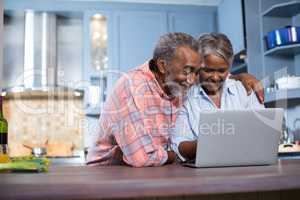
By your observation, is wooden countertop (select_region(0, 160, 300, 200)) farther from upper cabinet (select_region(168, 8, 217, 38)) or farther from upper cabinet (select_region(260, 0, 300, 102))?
upper cabinet (select_region(168, 8, 217, 38))

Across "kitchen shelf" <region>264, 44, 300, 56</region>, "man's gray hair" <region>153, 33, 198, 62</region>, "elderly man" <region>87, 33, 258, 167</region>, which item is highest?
"kitchen shelf" <region>264, 44, 300, 56</region>

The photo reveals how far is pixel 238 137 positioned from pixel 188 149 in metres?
0.27

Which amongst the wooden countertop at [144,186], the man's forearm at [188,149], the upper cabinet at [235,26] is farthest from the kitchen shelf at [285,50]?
the wooden countertop at [144,186]

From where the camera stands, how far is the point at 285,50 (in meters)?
2.73

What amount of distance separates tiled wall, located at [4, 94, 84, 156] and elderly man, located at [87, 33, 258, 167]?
2.12 m

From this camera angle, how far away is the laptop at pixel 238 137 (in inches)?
36.8

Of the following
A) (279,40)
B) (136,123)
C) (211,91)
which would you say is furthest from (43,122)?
(136,123)

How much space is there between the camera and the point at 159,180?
678 millimetres

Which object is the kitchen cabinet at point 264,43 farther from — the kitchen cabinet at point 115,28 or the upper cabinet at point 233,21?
the kitchen cabinet at point 115,28

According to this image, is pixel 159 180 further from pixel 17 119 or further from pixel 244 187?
pixel 17 119

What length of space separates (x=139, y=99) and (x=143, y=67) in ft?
0.62

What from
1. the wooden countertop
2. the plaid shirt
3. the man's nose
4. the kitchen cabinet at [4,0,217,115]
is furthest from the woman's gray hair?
the kitchen cabinet at [4,0,217,115]

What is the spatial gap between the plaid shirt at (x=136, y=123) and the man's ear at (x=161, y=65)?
0.13 ft

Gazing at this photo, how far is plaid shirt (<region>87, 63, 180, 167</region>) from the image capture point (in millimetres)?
1076
